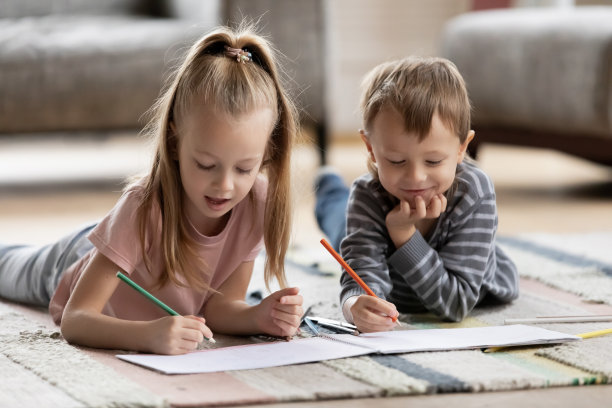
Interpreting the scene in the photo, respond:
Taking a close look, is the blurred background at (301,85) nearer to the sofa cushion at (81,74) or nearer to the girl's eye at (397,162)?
the sofa cushion at (81,74)

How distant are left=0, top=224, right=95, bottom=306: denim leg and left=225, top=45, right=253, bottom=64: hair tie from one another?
397mm

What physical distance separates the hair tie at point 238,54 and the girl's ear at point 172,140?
114 mm

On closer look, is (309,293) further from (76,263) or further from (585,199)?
(585,199)

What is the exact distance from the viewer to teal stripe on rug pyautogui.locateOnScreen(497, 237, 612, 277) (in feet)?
5.87

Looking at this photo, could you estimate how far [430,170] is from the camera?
1314 millimetres

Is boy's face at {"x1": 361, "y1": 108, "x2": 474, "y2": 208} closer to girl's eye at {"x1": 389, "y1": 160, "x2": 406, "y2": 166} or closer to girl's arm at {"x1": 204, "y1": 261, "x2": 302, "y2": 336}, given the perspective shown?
girl's eye at {"x1": 389, "y1": 160, "x2": 406, "y2": 166}

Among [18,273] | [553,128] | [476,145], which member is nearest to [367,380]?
[18,273]

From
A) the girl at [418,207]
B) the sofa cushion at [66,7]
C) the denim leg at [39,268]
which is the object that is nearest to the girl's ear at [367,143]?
the girl at [418,207]

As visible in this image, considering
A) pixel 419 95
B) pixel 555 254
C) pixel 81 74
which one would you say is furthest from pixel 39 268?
pixel 81 74

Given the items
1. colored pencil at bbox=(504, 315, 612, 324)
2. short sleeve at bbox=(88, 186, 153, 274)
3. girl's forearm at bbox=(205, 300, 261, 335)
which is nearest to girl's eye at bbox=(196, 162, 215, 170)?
short sleeve at bbox=(88, 186, 153, 274)

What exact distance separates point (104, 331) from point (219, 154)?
256mm

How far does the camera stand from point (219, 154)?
1.19m

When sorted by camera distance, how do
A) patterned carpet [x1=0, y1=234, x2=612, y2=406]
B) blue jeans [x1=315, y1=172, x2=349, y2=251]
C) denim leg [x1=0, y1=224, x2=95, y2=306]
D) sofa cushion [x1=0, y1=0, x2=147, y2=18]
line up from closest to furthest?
patterned carpet [x1=0, y1=234, x2=612, y2=406] → denim leg [x1=0, y1=224, x2=95, y2=306] → blue jeans [x1=315, y1=172, x2=349, y2=251] → sofa cushion [x1=0, y1=0, x2=147, y2=18]

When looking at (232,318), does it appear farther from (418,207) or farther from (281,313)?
(418,207)
